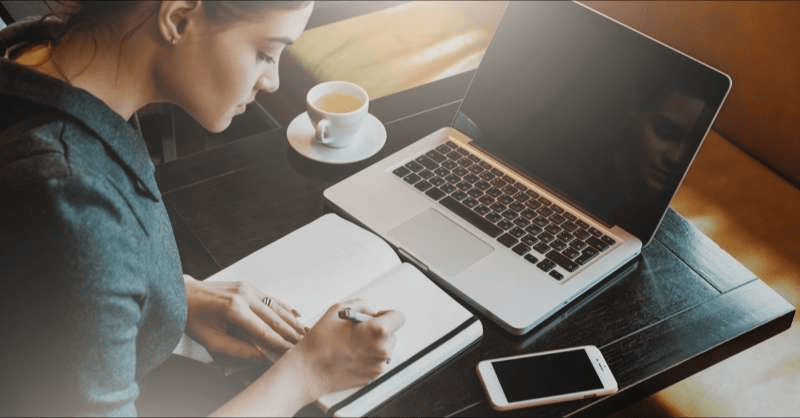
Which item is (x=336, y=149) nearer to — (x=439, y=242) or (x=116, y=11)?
(x=439, y=242)

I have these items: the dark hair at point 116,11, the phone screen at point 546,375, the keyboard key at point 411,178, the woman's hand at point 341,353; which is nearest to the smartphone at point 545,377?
the phone screen at point 546,375

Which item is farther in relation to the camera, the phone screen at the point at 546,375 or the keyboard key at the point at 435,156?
the keyboard key at the point at 435,156

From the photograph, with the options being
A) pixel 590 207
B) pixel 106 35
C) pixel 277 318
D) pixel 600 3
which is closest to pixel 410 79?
Answer: pixel 600 3

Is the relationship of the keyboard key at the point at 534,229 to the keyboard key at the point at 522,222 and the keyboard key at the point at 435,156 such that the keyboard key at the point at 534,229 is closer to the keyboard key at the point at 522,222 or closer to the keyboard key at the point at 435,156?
the keyboard key at the point at 522,222

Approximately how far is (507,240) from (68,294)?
55 cm

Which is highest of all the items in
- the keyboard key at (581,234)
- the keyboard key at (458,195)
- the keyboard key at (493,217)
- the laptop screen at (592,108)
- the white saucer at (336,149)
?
the laptop screen at (592,108)

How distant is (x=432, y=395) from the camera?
82 cm

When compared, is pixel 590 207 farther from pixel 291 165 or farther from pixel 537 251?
pixel 291 165

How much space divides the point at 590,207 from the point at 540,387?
312mm

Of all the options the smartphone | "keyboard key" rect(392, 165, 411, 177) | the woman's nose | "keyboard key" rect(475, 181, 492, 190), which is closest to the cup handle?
"keyboard key" rect(392, 165, 411, 177)

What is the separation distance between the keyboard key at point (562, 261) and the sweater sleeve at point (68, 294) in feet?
1.66

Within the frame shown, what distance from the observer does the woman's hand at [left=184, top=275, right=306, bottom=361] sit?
2.77 feet

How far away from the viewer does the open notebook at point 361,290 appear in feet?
2.66

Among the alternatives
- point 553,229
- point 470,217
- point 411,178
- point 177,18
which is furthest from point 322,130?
point 177,18
